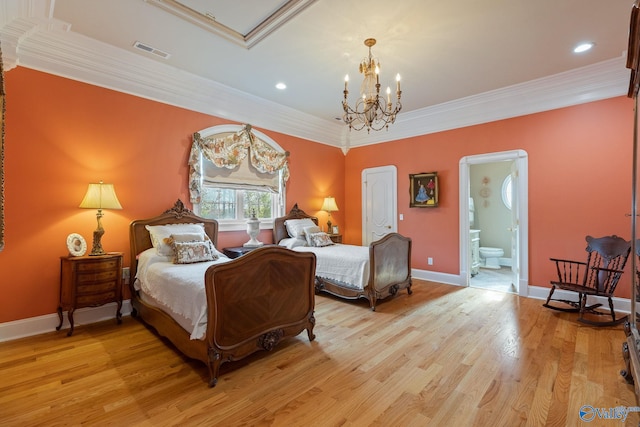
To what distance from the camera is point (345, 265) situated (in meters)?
3.81

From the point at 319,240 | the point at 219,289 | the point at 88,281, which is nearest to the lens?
the point at 219,289

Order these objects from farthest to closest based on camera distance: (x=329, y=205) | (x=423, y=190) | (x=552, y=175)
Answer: (x=329, y=205) → (x=423, y=190) → (x=552, y=175)

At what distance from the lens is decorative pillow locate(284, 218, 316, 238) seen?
4836 mm

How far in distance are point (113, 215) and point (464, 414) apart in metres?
3.87

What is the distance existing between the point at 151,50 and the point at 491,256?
277 inches

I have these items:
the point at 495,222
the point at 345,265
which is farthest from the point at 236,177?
the point at 495,222

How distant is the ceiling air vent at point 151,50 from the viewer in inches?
124

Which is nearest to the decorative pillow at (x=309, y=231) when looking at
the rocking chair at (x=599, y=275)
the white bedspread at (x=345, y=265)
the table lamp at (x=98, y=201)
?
the white bedspread at (x=345, y=265)

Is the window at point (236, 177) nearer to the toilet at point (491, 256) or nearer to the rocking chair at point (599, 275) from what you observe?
the rocking chair at point (599, 275)

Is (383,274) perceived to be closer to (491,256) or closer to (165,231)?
(165,231)

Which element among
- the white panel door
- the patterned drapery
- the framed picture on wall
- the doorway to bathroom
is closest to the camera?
the patterned drapery

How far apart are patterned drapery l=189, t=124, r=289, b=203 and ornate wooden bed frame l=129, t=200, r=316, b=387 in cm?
182

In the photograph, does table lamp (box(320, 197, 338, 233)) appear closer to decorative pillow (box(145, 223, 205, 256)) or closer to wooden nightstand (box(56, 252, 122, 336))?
decorative pillow (box(145, 223, 205, 256))

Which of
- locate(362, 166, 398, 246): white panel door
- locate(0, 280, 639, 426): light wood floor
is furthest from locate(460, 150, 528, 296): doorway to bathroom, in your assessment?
locate(0, 280, 639, 426): light wood floor
